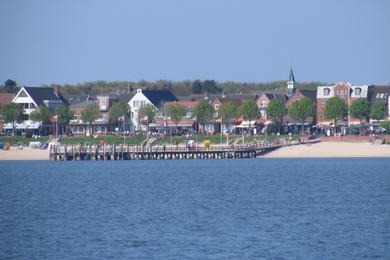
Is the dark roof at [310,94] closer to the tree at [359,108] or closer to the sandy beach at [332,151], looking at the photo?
the tree at [359,108]

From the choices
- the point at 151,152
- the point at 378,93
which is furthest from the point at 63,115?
the point at 378,93

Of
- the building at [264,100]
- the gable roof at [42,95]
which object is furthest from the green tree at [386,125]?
the gable roof at [42,95]

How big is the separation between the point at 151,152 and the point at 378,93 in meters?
39.0

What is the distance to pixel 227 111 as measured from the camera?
5049 inches

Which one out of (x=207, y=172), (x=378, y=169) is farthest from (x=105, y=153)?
(x=378, y=169)

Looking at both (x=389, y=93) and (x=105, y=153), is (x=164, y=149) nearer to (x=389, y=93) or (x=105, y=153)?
(x=105, y=153)

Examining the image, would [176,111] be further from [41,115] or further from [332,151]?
[332,151]

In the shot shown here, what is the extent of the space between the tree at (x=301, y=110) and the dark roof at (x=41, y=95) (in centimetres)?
3302

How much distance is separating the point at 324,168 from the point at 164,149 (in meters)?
19.7

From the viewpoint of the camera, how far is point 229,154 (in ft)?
337

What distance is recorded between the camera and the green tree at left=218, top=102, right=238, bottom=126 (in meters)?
128

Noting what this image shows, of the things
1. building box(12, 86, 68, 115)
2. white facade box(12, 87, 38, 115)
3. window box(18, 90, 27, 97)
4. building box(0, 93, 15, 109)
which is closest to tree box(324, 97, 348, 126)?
building box(12, 86, 68, 115)

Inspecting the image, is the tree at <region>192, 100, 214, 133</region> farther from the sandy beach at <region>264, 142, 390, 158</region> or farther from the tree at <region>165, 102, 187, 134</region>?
the sandy beach at <region>264, 142, 390, 158</region>

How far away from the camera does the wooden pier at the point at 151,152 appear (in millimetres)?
101750
